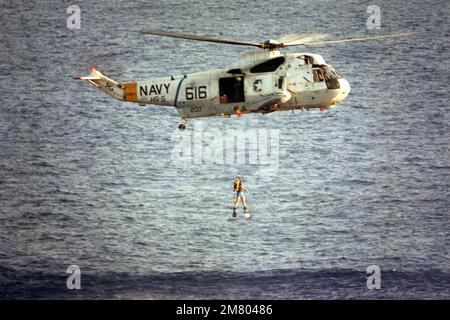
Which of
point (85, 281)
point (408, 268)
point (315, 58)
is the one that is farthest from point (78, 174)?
point (315, 58)

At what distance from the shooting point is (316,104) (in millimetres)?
126375

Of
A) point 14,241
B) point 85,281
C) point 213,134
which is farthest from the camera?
point 213,134

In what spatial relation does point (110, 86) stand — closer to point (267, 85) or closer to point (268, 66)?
point (268, 66)

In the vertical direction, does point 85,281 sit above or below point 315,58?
below

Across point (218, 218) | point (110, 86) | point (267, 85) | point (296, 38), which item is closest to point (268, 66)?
point (267, 85)

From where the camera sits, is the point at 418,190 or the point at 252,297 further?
the point at 418,190

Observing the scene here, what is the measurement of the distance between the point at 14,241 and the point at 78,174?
19.2 metres

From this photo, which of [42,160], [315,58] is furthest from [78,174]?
[315,58]

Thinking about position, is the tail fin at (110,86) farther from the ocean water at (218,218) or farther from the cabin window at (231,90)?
the ocean water at (218,218)

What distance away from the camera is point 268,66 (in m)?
126

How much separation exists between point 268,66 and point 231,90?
11.1ft

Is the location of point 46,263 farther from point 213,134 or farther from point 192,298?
point 213,134

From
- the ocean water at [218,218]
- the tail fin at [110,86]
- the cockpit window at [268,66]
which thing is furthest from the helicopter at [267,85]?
the ocean water at [218,218]
